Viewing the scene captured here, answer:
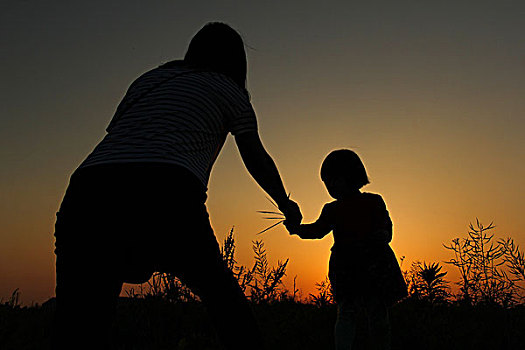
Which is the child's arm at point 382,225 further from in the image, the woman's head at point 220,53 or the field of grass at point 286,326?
the woman's head at point 220,53

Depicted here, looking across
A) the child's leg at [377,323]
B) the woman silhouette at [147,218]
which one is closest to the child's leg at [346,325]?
the child's leg at [377,323]

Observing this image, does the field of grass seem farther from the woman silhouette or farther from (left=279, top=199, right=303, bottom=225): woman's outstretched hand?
the woman silhouette

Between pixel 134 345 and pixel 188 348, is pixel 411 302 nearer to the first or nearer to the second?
pixel 188 348

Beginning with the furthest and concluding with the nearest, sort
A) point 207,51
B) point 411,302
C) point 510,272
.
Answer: point 411,302 < point 510,272 < point 207,51

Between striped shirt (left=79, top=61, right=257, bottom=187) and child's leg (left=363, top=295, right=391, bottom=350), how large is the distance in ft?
7.11

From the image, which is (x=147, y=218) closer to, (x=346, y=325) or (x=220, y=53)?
(x=220, y=53)

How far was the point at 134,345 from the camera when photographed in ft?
15.3

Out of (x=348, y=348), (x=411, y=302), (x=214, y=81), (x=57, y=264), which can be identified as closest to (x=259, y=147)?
(x=214, y=81)

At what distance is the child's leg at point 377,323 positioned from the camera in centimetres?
396

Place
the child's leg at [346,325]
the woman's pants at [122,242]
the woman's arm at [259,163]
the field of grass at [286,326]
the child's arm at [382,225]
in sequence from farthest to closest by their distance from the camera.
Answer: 1. the field of grass at [286,326]
2. the child's arm at [382,225]
3. the child's leg at [346,325]
4. the woman's arm at [259,163]
5. the woman's pants at [122,242]

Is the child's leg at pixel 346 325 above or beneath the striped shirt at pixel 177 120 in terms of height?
beneath

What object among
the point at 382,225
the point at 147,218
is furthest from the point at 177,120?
the point at 382,225

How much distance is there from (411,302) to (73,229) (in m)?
4.49

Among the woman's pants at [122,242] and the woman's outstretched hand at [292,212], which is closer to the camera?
the woman's pants at [122,242]
